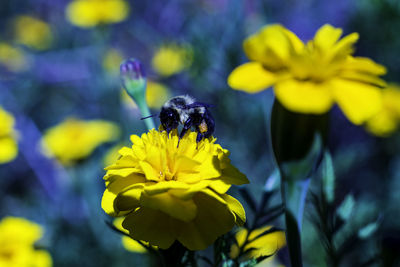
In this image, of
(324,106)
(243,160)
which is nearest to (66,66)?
(243,160)

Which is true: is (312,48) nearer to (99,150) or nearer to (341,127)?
(99,150)

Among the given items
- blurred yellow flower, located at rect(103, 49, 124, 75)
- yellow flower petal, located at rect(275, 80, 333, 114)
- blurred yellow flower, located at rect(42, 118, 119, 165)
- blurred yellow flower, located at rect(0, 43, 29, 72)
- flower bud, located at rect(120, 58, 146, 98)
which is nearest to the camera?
yellow flower petal, located at rect(275, 80, 333, 114)

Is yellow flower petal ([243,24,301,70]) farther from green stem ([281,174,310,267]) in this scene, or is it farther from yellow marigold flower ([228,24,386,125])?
green stem ([281,174,310,267])

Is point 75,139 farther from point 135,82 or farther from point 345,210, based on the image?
point 345,210

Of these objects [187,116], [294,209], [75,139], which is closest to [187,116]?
[187,116]

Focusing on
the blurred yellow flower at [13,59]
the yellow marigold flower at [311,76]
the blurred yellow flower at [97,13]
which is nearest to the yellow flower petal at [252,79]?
the yellow marigold flower at [311,76]

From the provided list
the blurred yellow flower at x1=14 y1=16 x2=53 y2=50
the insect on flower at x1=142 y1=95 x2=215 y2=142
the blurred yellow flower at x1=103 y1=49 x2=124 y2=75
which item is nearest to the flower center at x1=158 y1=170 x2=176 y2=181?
the insect on flower at x1=142 y1=95 x2=215 y2=142

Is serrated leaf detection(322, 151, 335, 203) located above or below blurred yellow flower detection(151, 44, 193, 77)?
below
